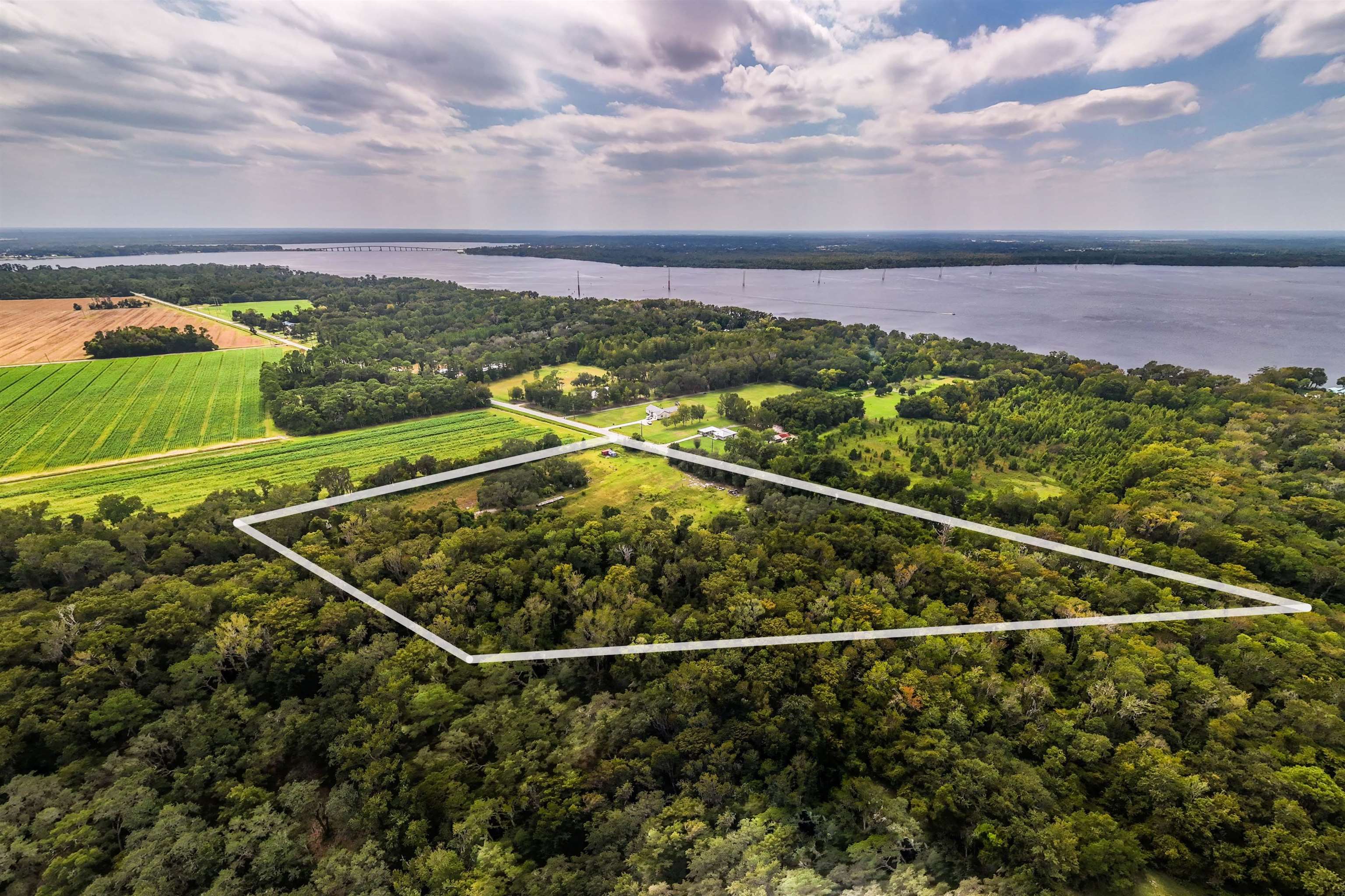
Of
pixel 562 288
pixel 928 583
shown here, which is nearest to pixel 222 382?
pixel 928 583

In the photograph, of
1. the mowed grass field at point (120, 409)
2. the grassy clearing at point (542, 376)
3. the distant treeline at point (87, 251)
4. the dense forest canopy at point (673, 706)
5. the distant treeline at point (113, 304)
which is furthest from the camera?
the distant treeline at point (87, 251)

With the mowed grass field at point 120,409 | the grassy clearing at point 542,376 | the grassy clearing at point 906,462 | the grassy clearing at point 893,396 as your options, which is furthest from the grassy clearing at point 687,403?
the mowed grass field at point 120,409

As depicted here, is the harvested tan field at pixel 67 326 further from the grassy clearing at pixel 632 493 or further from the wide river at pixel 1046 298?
the wide river at pixel 1046 298

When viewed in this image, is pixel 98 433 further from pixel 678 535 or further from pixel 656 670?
pixel 656 670

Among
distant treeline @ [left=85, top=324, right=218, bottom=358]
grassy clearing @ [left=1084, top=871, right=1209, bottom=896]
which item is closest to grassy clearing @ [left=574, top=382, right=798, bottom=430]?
grassy clearing @ [left=1084, top=871, right=1209, bottom=896]

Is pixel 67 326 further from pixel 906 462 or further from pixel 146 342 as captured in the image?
pixel 906 462
